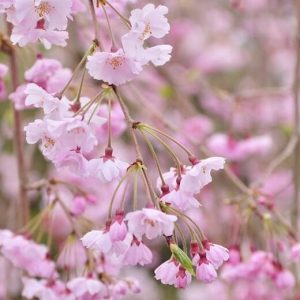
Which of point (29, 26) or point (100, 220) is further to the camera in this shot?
point (100, 220)

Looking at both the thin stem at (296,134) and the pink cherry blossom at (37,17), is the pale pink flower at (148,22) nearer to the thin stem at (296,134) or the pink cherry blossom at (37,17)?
the pink cherry blossom at (37,17)

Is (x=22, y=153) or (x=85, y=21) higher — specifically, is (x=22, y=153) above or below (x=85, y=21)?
below

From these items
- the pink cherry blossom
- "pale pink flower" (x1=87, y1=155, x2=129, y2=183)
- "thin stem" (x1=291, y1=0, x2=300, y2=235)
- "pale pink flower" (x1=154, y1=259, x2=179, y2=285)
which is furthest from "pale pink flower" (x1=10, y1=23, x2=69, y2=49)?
"thin stem" (x1=291, y1=0, x2=300, y2=235)

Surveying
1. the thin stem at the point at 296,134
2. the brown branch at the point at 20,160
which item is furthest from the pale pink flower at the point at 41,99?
the thin stem at the point at 296,134

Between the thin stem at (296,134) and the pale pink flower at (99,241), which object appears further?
the thin stem at (296,134)

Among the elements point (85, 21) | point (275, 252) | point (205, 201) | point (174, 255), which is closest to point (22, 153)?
point (85, 21)

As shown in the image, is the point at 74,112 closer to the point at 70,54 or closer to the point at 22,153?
the point at 22,153

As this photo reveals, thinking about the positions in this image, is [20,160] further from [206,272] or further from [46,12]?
[206,272]

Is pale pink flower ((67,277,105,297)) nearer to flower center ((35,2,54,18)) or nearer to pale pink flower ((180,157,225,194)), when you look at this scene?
pale pink flower ((180,157,225,194))
